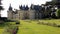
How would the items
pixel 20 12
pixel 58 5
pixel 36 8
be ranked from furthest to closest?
pixel 20 12, pixel 36 8, pixel 58 5

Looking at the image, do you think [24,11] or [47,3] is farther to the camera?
[24,11]

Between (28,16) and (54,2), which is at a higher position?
(54,2)

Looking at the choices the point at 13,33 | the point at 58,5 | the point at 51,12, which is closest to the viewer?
the point at 13,33

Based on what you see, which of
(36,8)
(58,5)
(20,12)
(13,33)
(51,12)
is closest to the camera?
(13,33)

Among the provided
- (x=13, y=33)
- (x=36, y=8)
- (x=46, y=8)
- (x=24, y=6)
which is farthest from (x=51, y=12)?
(x=13, y=33)

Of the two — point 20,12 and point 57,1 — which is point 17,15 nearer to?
point 20,12

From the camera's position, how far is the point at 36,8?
136750 mm

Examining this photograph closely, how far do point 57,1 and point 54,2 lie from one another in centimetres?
371

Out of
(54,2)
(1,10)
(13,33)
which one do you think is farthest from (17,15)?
(13,33)

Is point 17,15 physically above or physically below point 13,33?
below

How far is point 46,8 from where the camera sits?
103 meters

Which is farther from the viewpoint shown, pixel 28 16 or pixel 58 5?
pixel 28 16

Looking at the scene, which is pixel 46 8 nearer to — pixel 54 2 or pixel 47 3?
pixel 47 3

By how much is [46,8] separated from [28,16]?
37.6 metres
